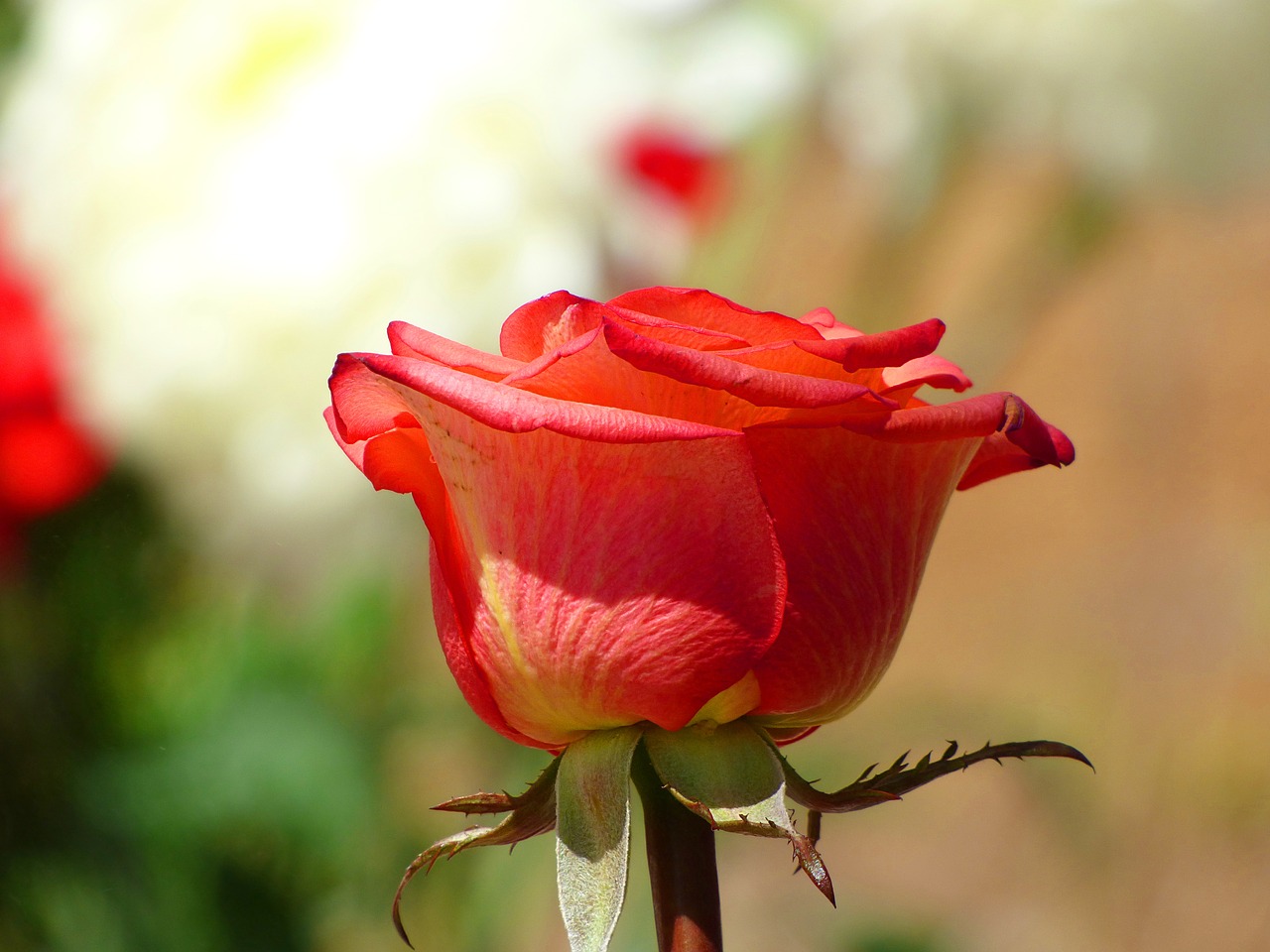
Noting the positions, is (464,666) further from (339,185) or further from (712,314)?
(339,185)

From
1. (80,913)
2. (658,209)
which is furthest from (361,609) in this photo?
(658,209)

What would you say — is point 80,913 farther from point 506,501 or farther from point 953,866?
point 953,866

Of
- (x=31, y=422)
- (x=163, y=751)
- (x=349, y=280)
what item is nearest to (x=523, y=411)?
(x=349, y=280)

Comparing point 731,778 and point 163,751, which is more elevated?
point 731,778

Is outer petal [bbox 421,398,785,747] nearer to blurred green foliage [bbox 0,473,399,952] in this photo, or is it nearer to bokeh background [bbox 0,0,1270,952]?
bokeh background [bbox 0,0,1270,952]

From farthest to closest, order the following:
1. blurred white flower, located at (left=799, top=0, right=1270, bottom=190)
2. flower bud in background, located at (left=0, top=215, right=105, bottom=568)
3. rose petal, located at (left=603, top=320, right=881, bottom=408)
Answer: flower bud in background, located at (left=0, top=215, right=105, bottom=568) < blurred white flower, located at (left=799, top=0, right=1270, bottom=190) < rose petal, located at (left=603, top=320, right=881, bottom=408)

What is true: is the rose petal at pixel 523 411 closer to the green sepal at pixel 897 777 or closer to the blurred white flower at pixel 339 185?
the green sepal at pixel 897 777

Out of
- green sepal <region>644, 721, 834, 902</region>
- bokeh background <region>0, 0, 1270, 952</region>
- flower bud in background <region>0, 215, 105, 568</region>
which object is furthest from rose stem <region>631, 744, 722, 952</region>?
flower bud in background <region>0, 215, 105, 568</region>
